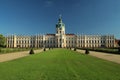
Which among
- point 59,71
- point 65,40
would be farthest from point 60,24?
point 59,71

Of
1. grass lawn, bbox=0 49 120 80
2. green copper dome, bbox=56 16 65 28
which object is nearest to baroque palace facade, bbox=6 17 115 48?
green copper dome, bbox=56 16 65 28

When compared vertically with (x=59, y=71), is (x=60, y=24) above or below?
above

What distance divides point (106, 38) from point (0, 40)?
77133 millimetres

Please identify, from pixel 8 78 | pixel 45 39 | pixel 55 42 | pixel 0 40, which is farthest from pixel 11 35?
pixel 8 78

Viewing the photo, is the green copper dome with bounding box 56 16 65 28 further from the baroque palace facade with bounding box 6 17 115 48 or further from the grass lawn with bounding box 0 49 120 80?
the grass lawn with bounding box 0 49 120 80

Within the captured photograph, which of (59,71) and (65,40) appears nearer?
(59,71)

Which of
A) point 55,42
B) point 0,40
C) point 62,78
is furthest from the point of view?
point 55,42

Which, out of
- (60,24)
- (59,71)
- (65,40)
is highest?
(60,24)

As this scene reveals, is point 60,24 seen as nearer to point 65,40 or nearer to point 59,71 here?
point 65,40

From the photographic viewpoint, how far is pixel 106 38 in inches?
4843

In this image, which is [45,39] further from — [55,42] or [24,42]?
[24,42]

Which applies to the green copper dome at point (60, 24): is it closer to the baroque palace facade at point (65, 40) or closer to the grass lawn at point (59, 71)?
the baroque palace facade at point (65, 40)

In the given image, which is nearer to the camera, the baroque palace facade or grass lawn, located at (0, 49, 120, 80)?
grass lawn, located at (0, 49, 120, 80)

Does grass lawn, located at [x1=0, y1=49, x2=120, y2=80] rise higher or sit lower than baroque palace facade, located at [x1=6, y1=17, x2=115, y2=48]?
lower
